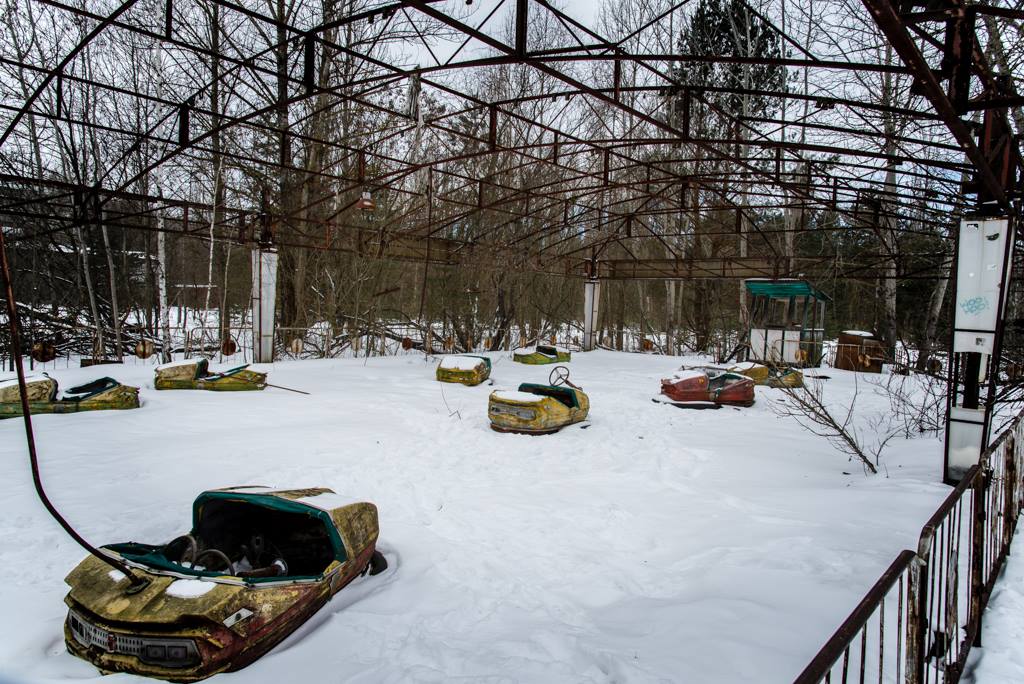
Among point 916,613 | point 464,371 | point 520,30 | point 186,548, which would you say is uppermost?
point 520,30

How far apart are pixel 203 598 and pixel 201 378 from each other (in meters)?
9.28

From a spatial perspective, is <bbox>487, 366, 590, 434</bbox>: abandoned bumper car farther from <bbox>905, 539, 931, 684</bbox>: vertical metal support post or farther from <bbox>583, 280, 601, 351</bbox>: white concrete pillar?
<bbox>583, 280, 601, 351</bbox>: white concrete pillar

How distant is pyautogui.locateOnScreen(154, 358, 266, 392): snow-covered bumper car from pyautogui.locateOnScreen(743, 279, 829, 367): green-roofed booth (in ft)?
46.8

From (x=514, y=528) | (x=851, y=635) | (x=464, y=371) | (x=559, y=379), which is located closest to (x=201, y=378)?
(x=464, y=371)

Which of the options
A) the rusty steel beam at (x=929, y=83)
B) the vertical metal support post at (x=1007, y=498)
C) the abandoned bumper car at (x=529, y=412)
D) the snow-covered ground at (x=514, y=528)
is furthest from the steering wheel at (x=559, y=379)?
the vertical metal support post at (x=1007, y=498)

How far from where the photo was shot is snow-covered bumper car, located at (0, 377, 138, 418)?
8383 millimetres

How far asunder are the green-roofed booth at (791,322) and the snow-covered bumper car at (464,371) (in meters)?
9.07

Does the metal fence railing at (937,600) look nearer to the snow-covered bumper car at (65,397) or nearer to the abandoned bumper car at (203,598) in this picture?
the abandoned bumper car at (203,598)

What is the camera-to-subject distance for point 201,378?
11.2 metres

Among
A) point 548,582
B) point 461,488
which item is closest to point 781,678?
point 548,582

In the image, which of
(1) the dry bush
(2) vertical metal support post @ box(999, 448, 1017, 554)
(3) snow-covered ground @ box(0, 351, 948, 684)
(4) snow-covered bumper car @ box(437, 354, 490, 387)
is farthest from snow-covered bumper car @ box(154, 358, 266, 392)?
(2) vertical metal support post @ box(999, 448, 1017, 554)

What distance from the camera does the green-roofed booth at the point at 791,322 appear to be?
18391 millimetres

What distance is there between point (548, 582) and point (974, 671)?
257cm

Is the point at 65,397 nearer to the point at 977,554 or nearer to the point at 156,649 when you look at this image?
the point at 156,649
